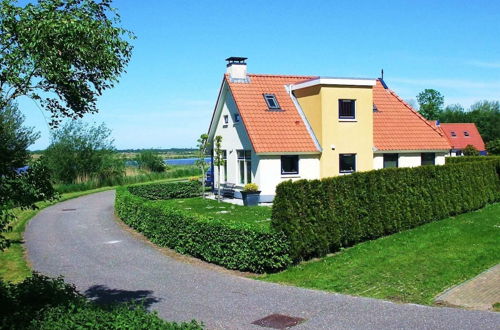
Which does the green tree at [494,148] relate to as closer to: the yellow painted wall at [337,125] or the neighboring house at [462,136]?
the neighboring house at [462,136]

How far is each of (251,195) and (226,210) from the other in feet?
6.96

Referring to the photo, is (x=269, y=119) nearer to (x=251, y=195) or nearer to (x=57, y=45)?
(x=251, y=195)

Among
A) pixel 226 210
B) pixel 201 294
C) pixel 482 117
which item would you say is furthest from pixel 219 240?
pixel 482 117

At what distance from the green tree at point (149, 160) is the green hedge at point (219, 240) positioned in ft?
109

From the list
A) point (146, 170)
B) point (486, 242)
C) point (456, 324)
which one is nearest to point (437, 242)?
point (486, 242)

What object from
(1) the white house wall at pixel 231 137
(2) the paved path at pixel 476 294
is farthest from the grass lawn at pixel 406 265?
(1) the white house wall at pixel 231 137

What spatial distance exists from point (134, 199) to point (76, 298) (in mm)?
13803

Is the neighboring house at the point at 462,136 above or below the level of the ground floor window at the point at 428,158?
above

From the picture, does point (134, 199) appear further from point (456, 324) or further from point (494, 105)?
point (494, 105)

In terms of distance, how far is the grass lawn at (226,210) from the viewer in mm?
21703

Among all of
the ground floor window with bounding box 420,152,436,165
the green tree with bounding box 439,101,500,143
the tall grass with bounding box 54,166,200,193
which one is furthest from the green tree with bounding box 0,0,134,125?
the green tree with bounding box 439,101,500,143

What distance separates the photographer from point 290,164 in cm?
2783

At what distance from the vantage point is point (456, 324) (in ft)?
30.9

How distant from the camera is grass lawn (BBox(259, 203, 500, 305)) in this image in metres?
12.1
